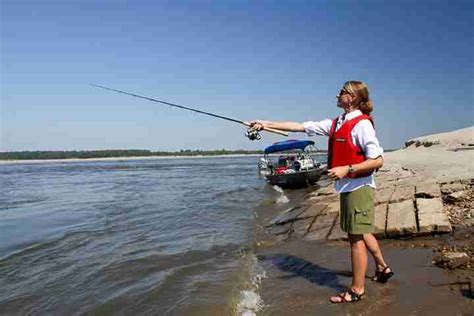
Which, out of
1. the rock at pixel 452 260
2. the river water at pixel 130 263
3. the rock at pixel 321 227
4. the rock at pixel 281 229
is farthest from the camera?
the rock at pixel 281 229

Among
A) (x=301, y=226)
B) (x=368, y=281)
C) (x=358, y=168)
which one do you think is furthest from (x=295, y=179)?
(x=358, y=168)

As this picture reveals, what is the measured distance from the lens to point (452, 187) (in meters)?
10.4

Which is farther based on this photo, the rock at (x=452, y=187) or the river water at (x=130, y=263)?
the rock at (x=452, y=187)

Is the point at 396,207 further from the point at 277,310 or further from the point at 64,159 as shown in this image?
the point at 64,159

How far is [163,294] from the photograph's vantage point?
6.09 meters

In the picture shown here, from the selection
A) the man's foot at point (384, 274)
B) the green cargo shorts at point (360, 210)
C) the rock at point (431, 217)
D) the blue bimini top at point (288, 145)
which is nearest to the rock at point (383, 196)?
the rock at point (431, 217)

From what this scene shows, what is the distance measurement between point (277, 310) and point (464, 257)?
2588 millimetres

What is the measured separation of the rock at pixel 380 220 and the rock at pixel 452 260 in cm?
183

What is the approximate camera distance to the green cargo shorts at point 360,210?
15.8 ft

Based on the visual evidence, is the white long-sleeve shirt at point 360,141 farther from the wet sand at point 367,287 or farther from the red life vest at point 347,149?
the wet sand at point 367,287

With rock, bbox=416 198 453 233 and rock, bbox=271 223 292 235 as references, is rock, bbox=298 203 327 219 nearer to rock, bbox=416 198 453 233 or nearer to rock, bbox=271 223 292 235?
rock, bbox=271 223 292 235

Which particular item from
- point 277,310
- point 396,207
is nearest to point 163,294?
point 277,310

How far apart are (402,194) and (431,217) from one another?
199cm

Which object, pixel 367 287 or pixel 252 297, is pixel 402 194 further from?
pixel 252 297
